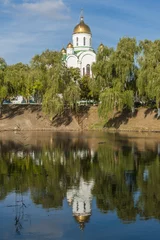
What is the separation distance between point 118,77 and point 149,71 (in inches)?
179

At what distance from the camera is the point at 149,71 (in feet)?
157

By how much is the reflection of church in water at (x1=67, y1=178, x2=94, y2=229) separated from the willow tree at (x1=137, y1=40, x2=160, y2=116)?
30041 millimetres

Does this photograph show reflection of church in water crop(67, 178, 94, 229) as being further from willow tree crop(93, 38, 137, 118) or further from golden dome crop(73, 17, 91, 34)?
golden dome crop(73, 17, 91, 34)

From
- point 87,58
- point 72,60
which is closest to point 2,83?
point 72,60

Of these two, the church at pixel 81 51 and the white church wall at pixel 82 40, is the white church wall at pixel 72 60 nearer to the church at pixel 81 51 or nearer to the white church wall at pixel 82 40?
the church at pixel 81 51

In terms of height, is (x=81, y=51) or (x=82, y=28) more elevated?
(x=82, y=28)

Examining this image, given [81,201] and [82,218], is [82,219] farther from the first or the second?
[81,201]

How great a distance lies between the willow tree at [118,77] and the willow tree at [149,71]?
1365 mm

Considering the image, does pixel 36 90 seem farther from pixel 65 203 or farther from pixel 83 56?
pixel 65 203

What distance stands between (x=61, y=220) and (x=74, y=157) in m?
13.0

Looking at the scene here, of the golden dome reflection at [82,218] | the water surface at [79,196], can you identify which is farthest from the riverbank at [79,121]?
the golden dome reflection at [82,218]

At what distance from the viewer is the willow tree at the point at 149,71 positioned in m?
46.7

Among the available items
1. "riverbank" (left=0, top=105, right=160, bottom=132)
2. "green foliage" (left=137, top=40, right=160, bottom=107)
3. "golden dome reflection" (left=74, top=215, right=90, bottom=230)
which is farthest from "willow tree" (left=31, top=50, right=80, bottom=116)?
"golden dome reflection" (left=74, top=215, right=90, bottom=230)

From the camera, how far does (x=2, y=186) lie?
17.7 meters
